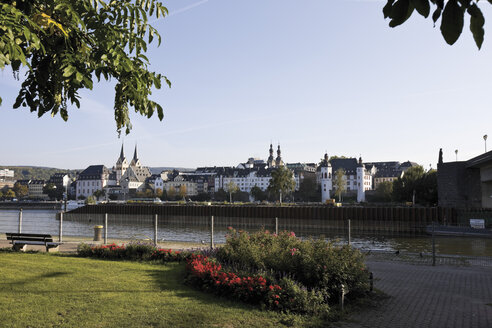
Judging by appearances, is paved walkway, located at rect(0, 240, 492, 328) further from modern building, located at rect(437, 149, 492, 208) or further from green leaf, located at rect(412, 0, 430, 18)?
modern building, located at rect(437, 149, 492, 208)

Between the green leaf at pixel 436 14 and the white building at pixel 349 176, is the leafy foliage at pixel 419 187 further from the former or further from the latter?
the green leaf at pixel 436 14

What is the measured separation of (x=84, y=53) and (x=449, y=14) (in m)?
5.89

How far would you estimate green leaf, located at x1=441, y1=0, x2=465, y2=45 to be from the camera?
2.83 m

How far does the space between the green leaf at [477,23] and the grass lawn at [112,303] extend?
6029 millimetres

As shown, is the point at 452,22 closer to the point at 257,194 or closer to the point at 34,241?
the point at 34,241

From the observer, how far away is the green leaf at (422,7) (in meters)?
2.98

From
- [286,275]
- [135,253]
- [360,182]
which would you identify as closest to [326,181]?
[360,182]

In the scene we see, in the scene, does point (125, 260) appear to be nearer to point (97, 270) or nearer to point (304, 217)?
point (97, 270)

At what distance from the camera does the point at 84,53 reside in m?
7.05

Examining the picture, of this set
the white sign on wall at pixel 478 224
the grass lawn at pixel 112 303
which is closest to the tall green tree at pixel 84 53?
the grass lawn at pixel 112 303

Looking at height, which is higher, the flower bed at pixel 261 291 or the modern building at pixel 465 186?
the modern building at pixel 465 186

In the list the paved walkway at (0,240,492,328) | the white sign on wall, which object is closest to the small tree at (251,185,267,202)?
the white sign on wall

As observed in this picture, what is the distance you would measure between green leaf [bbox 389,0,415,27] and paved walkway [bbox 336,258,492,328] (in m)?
A: 6.52

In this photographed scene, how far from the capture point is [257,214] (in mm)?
68750
